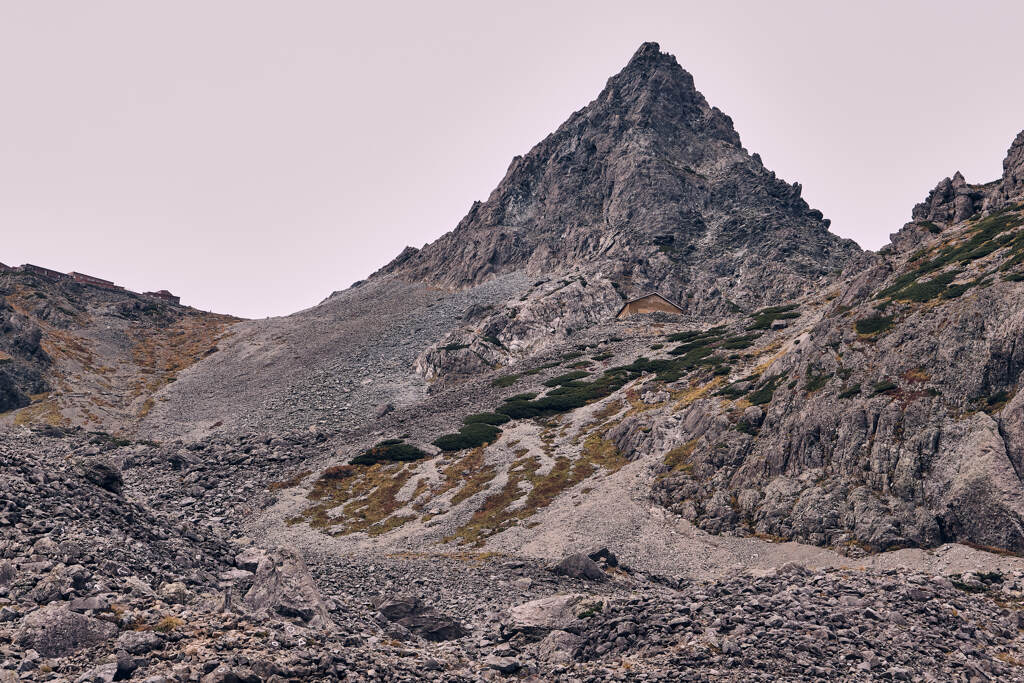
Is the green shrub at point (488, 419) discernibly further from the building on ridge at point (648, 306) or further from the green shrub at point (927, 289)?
the building on ridge at point (648, 306)

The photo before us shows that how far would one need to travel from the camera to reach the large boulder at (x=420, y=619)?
2723 cm

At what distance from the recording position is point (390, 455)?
67875 mm

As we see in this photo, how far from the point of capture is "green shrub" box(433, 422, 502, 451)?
67.6m

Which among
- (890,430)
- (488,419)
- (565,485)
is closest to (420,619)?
(565,485)

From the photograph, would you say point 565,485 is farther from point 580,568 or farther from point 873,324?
point 873,324

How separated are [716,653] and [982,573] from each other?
1539 cm

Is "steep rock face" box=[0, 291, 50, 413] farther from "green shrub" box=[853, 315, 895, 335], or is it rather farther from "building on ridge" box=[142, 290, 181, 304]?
"green shrub" box=[853, 315, 895, 335]

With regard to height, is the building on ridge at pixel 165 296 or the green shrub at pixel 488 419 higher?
the building on ridge at pixel 165 296

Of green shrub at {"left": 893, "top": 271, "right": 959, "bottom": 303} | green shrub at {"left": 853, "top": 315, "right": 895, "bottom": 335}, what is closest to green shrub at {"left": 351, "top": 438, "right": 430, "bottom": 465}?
green shrub at {"left": 853, "top": 315, "right": 895, "bottom": 335}

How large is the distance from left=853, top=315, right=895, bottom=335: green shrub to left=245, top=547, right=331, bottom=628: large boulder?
4090 cm

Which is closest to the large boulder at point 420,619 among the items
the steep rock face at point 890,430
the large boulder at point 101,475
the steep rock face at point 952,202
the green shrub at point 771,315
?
the large boulder at point 101,475

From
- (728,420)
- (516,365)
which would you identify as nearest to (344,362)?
(516,365)

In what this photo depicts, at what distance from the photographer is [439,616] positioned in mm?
28547

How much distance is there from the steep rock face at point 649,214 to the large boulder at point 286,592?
337ft
